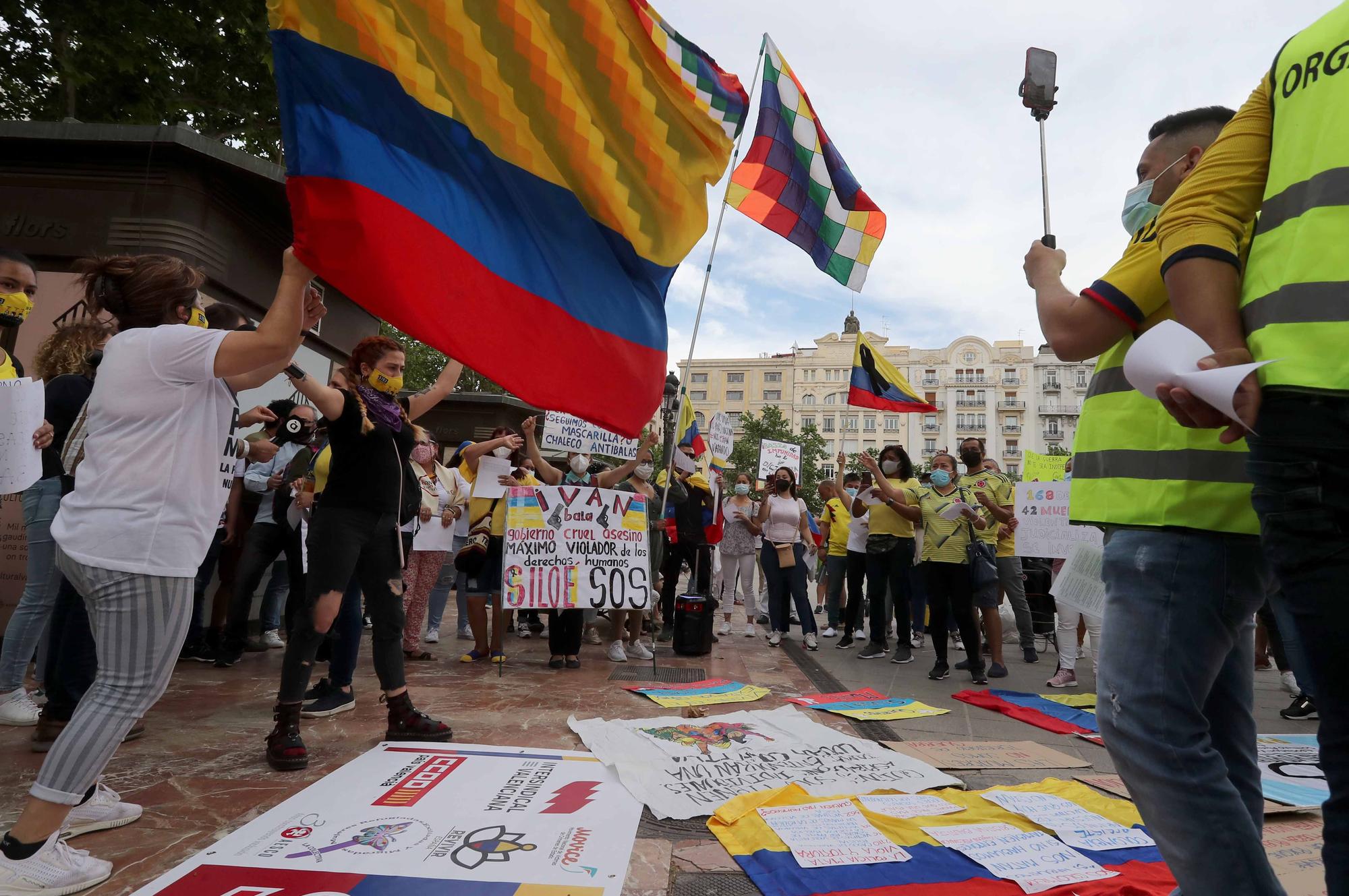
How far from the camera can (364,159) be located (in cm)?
219

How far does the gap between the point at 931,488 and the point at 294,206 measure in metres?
5.96

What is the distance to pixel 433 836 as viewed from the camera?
244cm

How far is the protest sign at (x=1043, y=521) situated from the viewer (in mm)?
6637

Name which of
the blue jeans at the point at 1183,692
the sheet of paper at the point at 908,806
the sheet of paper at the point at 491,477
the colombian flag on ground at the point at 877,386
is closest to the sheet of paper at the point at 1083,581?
the blue jeans at the point at 1183,692

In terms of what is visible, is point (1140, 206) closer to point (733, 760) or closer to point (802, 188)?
point (733, 760)

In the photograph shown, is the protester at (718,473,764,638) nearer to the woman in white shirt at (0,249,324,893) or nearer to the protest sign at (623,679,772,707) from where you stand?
the protest sign at (623,679,772,707)

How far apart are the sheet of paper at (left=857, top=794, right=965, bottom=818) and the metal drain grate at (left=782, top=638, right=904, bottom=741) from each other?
3.60 ft

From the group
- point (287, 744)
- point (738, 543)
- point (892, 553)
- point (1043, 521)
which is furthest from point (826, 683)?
point (287, 744)

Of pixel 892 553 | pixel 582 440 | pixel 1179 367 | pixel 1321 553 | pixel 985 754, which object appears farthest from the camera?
pixel 582 440

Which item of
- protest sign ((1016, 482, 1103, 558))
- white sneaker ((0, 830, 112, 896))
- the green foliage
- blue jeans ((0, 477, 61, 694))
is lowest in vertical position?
white sneaker ((0, 830, 112, 896))

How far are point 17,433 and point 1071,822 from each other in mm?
4373

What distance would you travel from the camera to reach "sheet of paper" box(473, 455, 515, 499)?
6645mm

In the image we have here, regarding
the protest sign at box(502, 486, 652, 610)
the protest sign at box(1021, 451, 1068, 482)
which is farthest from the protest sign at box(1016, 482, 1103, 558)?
the protest sign at box(502, 486, 652, 610)

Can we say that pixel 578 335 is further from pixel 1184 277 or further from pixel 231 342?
pixel 1184 277
